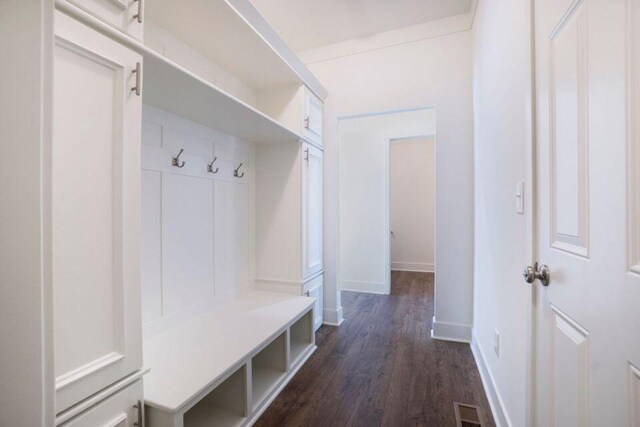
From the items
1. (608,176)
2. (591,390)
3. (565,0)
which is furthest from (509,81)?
(591,390)

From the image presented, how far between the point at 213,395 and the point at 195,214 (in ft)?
3.41

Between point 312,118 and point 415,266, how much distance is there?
3.84m

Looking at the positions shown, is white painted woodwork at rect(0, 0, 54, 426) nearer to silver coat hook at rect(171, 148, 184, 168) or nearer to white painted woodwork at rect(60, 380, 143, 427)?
white painted woodwork at rect(60, 380, 143, 427)

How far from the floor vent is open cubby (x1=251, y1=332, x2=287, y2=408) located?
40.7 inches

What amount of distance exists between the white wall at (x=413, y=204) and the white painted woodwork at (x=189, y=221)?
3.74m

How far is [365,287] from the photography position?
13.4ft

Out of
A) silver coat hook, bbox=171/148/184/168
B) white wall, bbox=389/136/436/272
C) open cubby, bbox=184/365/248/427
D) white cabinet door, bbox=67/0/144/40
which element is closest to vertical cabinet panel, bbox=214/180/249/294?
silver coat hook, bbox=171/148/184/168

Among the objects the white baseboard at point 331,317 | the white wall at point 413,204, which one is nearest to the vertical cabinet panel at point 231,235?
the white baseboard at point 331,317

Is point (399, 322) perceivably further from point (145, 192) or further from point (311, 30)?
point (311, 30)

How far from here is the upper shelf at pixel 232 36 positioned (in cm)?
143

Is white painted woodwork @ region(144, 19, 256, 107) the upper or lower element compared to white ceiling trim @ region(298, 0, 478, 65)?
lower

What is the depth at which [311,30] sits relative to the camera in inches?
105

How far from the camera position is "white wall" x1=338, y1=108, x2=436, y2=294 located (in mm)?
3975

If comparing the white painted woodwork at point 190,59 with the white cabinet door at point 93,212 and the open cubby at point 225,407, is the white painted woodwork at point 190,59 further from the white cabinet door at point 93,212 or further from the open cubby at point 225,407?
the open cubby at point 225,407
